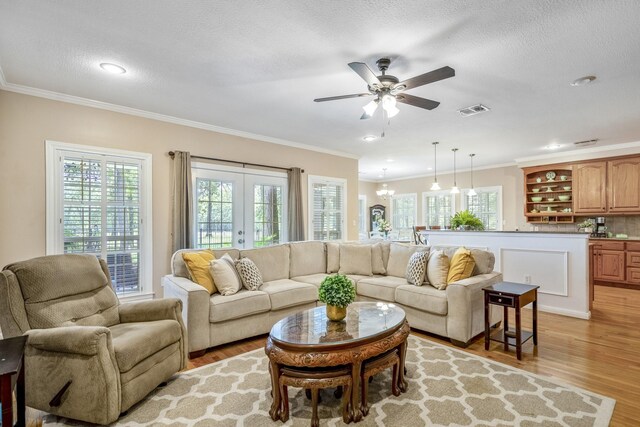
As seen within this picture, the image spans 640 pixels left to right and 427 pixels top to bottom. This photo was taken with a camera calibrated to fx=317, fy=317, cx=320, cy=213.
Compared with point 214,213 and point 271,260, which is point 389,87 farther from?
point 214,213

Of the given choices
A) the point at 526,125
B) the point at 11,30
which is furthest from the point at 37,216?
the point at 526,125

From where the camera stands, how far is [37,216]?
3.50 m

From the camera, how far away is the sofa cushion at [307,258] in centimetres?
457

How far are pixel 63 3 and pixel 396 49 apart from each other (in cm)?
242

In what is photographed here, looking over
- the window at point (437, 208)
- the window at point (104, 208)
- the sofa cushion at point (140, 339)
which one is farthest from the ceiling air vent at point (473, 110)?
the window at point (437, 208)

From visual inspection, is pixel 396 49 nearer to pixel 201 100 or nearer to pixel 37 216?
pixel 201 100

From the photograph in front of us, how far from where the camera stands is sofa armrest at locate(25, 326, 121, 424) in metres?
1.98

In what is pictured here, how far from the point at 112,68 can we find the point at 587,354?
211 inches

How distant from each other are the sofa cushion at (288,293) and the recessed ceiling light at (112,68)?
2.68 m

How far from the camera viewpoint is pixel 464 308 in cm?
324

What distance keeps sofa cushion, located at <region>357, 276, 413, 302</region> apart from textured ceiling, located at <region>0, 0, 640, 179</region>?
7.35ft

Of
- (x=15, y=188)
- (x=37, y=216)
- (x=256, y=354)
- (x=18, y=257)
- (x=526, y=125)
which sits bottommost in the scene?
(x=256, y=354)

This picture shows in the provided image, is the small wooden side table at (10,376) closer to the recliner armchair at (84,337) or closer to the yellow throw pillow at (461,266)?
the recliner armchair at (84,337)

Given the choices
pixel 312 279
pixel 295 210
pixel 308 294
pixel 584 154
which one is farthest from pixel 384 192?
pixel 308 294
